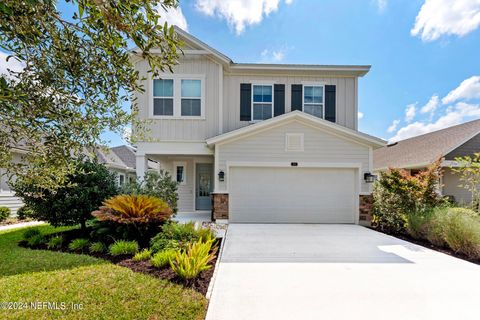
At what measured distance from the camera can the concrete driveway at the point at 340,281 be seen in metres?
3.53

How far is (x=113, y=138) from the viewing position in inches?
163

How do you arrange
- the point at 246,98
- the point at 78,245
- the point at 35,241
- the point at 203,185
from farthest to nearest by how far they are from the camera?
the point at 203,185, the point at 246,98, the point at 35,241, the point at 78,245

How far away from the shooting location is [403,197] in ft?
28.6

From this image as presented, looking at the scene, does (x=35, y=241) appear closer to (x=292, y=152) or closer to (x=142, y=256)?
(x=142, y=256)

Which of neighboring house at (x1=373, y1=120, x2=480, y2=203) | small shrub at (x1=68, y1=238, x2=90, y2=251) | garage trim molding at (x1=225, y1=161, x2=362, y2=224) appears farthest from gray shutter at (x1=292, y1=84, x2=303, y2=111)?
small shrub at (x1=68, y1=238, x2=90, y2=251)

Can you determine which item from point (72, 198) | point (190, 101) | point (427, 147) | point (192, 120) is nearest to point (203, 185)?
point (192, 120)

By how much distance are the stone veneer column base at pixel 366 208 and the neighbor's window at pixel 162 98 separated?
8365 mm

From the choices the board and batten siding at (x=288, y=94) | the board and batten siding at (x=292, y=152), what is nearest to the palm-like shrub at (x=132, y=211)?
the board and batten siding at (x=292, y=152)

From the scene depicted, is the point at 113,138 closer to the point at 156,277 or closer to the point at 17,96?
the point at 17,96

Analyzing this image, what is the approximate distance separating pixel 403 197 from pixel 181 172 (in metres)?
9.63

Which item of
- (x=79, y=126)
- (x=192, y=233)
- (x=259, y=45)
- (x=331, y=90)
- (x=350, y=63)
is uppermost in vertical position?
(x=259, y=45)

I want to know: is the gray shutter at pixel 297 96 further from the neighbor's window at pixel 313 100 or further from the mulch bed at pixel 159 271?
the mulch bed at pixel 159 271

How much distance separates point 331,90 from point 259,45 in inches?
154

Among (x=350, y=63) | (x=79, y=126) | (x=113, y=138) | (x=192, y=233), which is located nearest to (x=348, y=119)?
(x=350, y=63)
